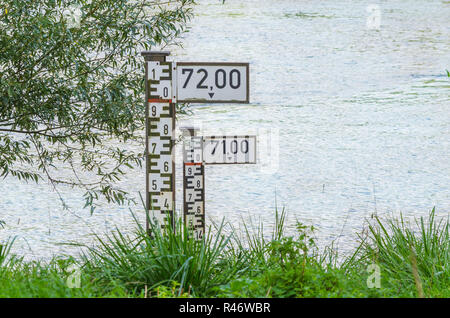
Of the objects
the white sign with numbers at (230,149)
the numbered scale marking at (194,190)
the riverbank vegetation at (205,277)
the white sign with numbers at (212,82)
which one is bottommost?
the riverbank vegetation at (205,277)

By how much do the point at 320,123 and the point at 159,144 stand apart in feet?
35.3

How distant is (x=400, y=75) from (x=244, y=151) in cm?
1577

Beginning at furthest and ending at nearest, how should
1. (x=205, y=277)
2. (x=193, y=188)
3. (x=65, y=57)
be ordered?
(x=193, y=188), (x=65, y=57), (x=205, y=277)

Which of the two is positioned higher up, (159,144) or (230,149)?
(159,144)

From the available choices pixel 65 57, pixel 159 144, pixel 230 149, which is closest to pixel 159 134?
pixel 159 144

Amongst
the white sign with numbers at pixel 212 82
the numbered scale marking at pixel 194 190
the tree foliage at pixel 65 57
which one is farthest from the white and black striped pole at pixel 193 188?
the tree foliage at pixel 65 57

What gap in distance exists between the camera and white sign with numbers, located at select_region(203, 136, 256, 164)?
5.82m

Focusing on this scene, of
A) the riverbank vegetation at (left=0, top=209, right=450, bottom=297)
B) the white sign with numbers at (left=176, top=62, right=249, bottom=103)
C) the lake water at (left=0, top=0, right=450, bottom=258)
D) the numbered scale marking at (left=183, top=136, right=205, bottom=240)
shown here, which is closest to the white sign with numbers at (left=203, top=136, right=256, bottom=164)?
the white sign with numbers at (left=176, top=62, right=249, bottom=103)

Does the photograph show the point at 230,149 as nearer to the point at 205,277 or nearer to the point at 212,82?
the point at 212,82

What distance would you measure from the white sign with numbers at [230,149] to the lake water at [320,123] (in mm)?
1244

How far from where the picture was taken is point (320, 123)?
54.9 ft

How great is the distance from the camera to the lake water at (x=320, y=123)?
1128 cm

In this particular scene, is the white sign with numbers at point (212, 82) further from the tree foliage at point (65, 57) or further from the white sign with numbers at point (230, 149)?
the tree foliage at point (65, 57)

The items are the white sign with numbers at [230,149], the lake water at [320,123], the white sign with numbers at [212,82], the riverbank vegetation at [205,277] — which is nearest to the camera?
the riverbank vegetation at [205,277]
